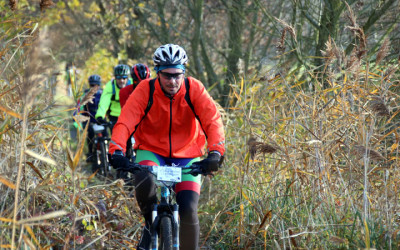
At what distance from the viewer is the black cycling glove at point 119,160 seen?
393cm

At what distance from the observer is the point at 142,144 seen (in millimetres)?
4566

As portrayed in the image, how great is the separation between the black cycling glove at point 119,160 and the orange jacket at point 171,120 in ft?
1.14

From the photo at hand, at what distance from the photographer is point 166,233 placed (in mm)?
3850

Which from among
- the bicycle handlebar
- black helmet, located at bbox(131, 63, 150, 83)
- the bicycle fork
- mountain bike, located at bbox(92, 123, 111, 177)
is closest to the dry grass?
the bicycle handlebar

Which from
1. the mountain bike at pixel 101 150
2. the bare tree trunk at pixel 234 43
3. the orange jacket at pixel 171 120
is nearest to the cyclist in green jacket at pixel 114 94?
the mountain bike at pixel 101 150

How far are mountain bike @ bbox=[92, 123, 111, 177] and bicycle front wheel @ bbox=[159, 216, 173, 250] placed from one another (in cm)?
530

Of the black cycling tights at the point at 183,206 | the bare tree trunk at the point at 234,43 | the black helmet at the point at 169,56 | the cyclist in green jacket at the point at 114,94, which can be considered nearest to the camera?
the black cycling tights at the point at 183,206

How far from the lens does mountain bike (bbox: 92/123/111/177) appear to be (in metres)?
9.37

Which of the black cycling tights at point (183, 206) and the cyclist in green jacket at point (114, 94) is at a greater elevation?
the cyclist in green jacket at point (114, 94)

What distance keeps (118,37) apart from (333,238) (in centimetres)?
1265

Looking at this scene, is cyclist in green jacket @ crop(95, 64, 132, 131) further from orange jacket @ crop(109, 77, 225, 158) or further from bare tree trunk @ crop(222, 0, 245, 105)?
orange jacket @ crop(109, 77, 225, 158)

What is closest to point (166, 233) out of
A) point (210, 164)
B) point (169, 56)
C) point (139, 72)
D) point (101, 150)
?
point (210, 164)

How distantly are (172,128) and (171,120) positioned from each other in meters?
0.08

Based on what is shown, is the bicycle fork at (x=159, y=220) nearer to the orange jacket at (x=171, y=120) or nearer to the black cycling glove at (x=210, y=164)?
the black cycling glove at (x=210, y=164)
